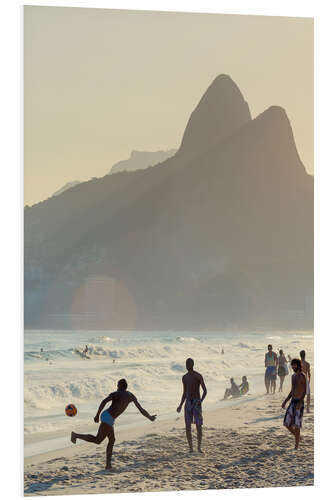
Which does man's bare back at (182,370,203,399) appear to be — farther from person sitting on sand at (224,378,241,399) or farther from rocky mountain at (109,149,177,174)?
rocky mountain at (109,149,177,174)

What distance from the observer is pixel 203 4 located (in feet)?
51.2

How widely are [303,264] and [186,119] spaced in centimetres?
303

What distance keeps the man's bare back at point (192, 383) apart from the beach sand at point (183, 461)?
2.70 ft

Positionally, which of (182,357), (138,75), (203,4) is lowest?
(182,357)

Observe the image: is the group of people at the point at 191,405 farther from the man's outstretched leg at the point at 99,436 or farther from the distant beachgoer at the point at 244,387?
the distant beachgoer at the point at 244,387

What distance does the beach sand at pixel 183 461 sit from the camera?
13.9 meters

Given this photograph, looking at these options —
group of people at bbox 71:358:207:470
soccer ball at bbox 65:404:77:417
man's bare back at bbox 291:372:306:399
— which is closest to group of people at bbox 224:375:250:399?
group of people at bbox 71:358:207:470

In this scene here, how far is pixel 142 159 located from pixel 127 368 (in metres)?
3.37

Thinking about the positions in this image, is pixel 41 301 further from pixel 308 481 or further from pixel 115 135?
pixel 308 481

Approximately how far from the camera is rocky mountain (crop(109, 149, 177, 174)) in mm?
15789

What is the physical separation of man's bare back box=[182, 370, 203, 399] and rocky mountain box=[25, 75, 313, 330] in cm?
167

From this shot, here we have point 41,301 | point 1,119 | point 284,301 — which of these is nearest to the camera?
point 1,119

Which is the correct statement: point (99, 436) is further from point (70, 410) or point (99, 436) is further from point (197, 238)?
point (197, 238)

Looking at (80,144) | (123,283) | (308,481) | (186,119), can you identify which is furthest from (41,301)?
(308,481)
